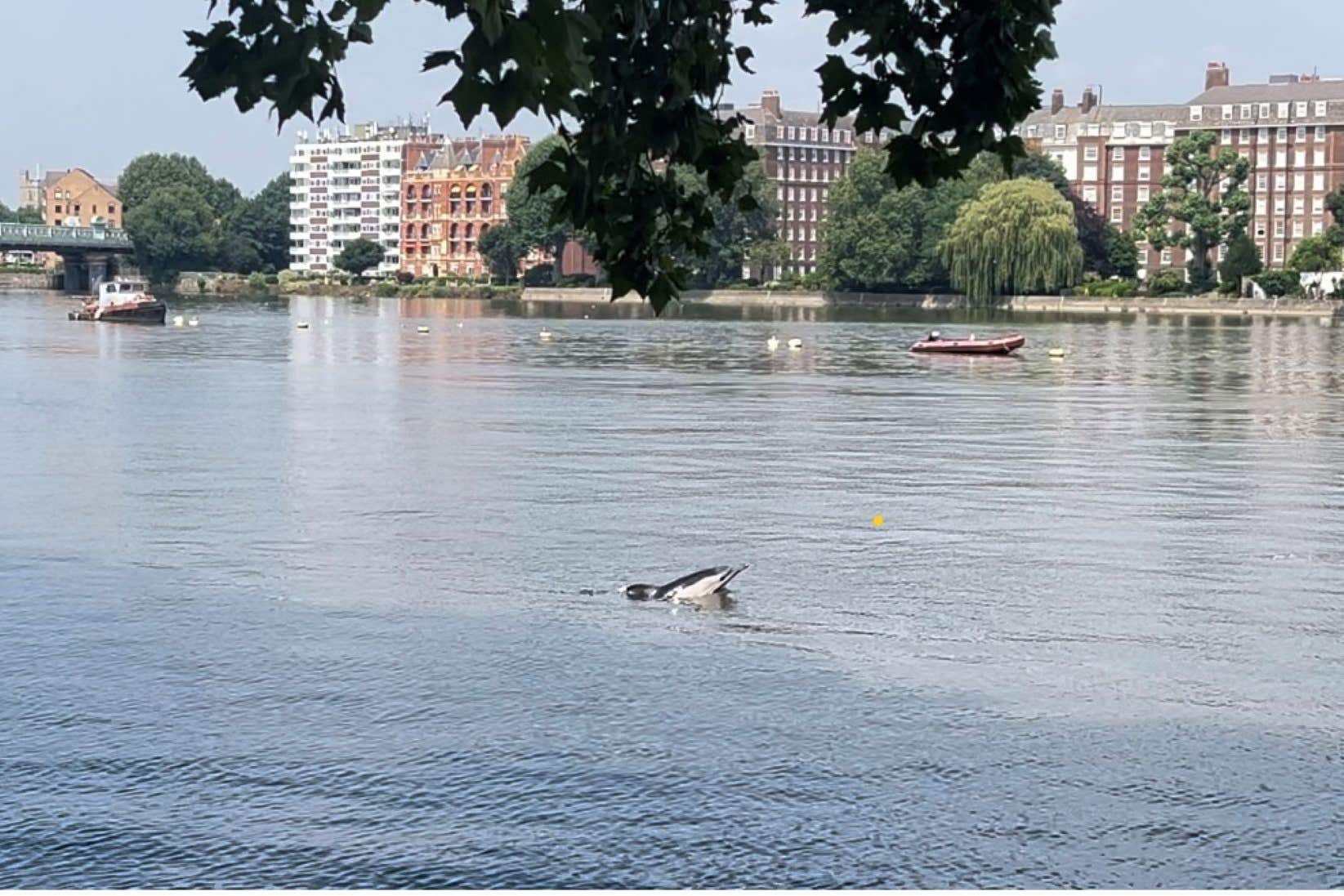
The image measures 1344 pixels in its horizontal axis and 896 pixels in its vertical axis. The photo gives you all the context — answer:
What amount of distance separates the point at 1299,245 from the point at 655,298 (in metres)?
154

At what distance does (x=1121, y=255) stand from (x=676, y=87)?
15691cm

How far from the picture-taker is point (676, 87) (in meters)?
11.8

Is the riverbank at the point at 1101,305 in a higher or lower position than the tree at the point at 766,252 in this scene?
lower

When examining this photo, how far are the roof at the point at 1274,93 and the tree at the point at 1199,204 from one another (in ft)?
79.3

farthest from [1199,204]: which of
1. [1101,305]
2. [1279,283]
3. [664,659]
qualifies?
[664,659]

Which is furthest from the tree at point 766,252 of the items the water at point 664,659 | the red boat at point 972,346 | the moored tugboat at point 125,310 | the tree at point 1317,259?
the water at point 664,659

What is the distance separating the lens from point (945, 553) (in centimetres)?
2658

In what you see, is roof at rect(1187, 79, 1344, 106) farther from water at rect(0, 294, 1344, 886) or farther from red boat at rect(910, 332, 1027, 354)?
water at rect(0, 294, 1344, 886)

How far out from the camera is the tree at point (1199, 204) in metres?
155

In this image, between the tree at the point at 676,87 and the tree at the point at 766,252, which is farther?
the tree at the point at 766,252

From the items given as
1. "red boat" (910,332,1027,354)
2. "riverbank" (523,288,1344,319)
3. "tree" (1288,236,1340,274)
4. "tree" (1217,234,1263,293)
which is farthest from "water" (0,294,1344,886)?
"tree" (1288,236,1340,274)

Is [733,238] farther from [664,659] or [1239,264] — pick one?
[664,659]

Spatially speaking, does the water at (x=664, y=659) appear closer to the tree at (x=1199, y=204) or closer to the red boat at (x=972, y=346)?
the red boat at (x=972, y=346)

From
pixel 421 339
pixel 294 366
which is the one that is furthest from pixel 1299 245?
pixel 294 366
